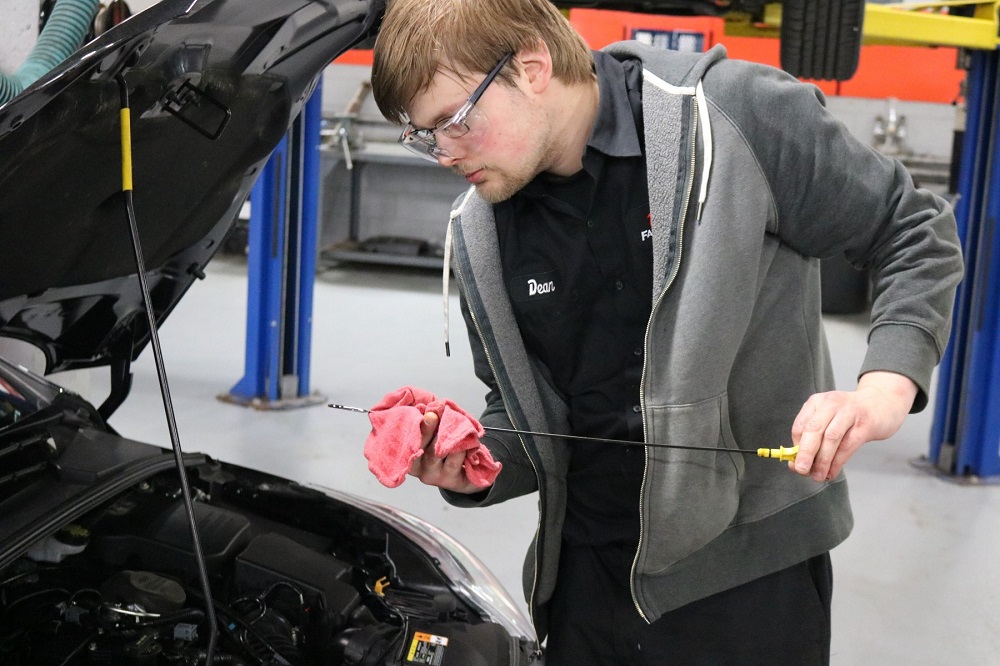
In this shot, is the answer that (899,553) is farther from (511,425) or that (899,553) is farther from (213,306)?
(213,306)

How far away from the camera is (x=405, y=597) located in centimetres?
168

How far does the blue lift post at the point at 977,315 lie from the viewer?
371cm

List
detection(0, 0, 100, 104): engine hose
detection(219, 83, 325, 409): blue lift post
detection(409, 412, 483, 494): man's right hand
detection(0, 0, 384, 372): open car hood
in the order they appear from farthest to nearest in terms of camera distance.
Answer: detection(219, 83, 325, 409): blue lift post, detection(0, 0, 100, 104): engine hose, detection(409, 412, 483, 494): man's right hand, detection(0, 0, 384, 372): open car hood

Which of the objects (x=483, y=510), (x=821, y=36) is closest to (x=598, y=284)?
(x=483, y=510)

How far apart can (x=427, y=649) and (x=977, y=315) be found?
3.07 m

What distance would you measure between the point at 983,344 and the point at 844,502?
273 cm

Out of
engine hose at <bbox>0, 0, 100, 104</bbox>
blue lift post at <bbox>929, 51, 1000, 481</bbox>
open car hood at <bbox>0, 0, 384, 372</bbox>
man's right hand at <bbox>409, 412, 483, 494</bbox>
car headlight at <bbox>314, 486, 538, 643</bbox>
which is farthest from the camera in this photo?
blue lift post at <bbox>929, 51, 1000, 481</bbox>

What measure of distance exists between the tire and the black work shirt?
7.00 ft

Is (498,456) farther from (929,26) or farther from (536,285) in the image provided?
(929,26)

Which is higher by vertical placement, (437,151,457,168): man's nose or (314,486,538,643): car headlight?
(437,151,457,168): man's nose

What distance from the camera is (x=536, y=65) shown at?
4.00 ft

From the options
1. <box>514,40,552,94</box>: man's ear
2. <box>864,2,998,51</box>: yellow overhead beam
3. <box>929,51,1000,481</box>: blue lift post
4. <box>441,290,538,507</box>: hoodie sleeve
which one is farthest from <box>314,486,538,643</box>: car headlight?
<box>929,51,1000,481</box>: blue lift post

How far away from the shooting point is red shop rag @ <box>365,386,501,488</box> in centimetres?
117

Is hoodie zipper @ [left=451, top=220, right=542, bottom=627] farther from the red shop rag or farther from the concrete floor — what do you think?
the concrete floor
